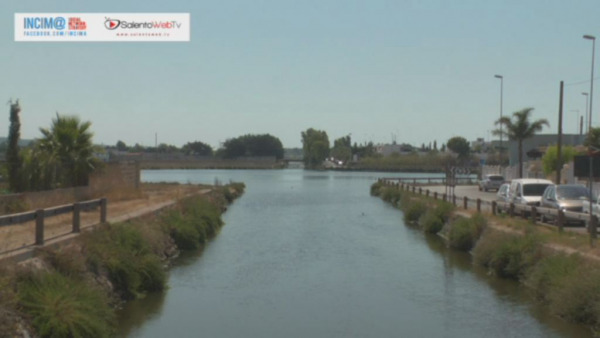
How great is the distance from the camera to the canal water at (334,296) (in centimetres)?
1661

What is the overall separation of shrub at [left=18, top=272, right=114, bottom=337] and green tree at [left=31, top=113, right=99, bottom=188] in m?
20.9

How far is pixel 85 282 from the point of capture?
1530 cm

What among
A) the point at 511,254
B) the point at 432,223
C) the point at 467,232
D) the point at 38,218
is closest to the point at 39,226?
the point at 38,218

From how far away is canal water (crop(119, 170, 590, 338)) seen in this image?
16609 mm

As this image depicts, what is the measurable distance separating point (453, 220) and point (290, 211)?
20.3 m

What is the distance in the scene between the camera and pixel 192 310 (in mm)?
18438

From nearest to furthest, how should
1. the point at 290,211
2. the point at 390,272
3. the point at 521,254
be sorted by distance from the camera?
the point at 521,254
the point at 390,272
the point at 290,211

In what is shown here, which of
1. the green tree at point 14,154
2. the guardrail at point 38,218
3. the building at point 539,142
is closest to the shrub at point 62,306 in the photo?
the guardrail at point 38,218

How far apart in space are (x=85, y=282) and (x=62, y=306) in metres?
2.19

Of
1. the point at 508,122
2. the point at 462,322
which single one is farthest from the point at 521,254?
the point at 508,122

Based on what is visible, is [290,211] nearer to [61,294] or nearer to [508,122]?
[508,122]

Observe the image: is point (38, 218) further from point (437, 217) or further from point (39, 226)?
point (437, 217)

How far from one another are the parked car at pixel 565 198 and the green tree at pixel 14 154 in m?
21.6

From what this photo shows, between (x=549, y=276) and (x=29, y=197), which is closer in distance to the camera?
(x=549, y=276)
